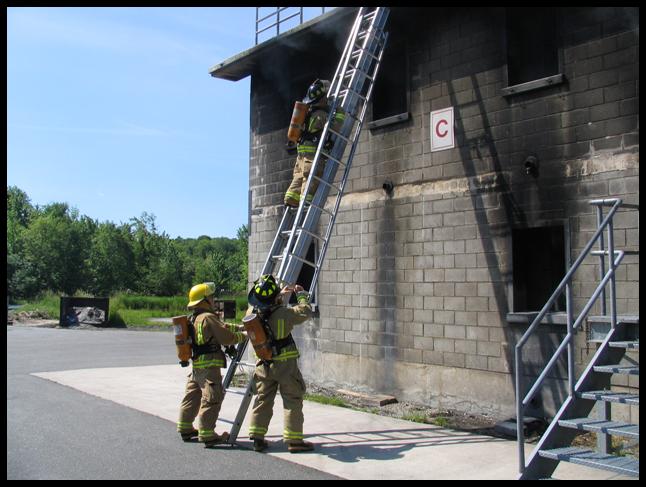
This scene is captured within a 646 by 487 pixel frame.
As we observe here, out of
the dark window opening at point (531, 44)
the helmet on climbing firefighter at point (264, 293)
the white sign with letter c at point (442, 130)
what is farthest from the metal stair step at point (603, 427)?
the white sign with letter c at point (442, 130)

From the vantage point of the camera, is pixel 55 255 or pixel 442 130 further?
pixel 55 255

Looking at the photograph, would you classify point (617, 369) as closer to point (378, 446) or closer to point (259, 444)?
point (378, 446)

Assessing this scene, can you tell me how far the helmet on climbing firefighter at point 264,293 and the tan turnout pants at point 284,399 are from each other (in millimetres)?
626

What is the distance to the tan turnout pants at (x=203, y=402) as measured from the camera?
6520mm

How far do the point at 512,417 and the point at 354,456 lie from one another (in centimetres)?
246

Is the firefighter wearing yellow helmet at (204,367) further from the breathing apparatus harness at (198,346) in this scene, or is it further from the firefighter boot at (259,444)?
the firefighter boot at (259,444)

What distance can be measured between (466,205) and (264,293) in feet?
11.0

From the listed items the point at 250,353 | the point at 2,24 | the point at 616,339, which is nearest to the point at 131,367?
the point at 250,353

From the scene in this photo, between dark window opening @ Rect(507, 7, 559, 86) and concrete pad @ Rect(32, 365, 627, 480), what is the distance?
445 cm

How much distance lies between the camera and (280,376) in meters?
6.39

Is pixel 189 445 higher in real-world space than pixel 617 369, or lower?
lower

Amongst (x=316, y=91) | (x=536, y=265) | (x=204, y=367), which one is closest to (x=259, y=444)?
(x=204, y=367)

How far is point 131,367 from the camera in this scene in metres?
13.0

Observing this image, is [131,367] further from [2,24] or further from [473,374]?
[2,24]
